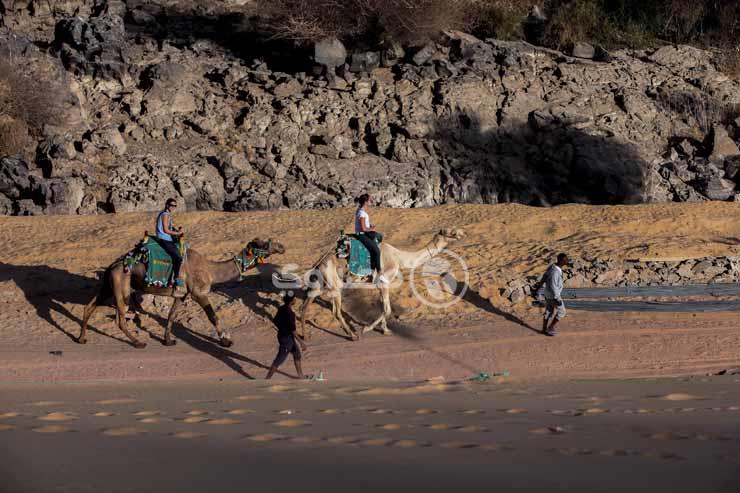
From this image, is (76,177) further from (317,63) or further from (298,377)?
(298,377)

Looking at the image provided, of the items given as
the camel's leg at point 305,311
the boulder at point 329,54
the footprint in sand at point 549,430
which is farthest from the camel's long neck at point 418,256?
the boulder at point 329,54

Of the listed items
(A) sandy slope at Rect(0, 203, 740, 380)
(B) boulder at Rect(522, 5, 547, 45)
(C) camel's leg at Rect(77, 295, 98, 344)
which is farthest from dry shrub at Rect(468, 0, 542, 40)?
(C) camel's leg at Rect(77, 295, 98, 344)

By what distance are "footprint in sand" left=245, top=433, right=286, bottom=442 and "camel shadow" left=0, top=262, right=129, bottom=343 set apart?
31.6ft

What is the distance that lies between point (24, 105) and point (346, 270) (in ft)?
48.4

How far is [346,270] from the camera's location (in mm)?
15641

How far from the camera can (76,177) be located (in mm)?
24594

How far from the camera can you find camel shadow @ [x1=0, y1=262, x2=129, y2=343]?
16984mm

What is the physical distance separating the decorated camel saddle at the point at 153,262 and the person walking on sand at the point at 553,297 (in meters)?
5.88

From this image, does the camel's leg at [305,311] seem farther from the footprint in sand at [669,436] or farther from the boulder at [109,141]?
the boulder at [109,141]

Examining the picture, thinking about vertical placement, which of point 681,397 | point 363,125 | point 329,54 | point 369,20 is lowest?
point 681,397

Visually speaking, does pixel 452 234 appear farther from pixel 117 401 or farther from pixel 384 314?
pixel 117 401

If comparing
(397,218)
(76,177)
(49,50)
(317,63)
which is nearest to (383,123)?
(317,63)

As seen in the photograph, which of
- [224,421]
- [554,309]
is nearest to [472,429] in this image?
[224,421]

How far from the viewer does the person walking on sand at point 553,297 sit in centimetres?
1500
